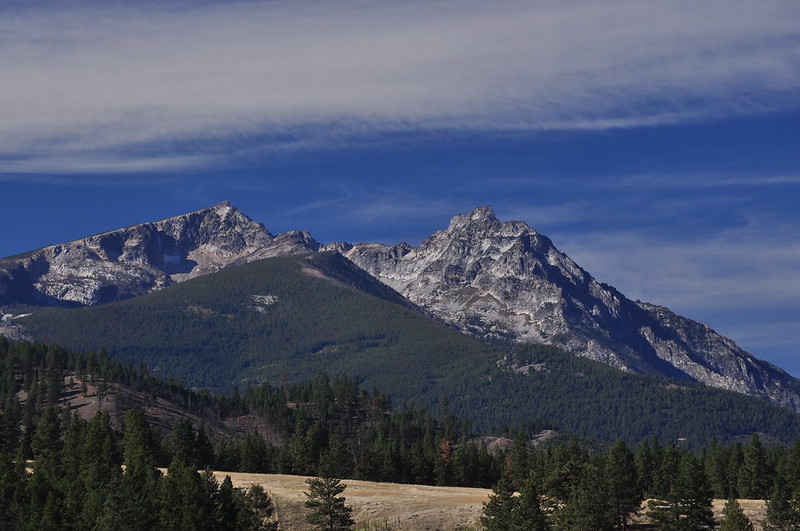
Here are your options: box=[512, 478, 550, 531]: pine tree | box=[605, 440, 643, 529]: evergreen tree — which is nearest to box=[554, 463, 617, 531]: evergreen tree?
box=[605, 440, 643, 529]: evergreen tree

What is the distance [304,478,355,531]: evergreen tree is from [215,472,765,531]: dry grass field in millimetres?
4448

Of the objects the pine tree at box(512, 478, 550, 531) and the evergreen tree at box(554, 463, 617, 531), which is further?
the evergreen tree at box(554, 463, 617, 531)

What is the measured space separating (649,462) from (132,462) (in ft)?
267

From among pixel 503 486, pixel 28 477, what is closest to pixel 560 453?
pixel 503 486

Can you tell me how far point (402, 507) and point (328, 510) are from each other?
14.5 meters

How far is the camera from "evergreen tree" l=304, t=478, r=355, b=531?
478ft

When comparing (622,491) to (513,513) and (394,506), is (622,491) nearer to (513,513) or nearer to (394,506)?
(513,513)

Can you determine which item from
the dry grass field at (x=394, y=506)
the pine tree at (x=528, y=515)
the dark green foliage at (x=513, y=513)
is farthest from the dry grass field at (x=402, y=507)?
the pine tree at (x=528, y=515)

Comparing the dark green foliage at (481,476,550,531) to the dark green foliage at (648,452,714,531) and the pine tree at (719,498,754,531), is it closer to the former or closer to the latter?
the dark green foliage at (648,452,714,531)

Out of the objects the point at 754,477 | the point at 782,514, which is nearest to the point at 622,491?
the point at 782,514

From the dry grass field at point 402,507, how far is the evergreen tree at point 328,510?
445 cm

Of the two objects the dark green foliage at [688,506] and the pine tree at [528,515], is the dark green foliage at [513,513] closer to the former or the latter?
the pine tree at [528,515]

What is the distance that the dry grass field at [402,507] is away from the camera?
152625mm

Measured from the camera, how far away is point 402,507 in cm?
15738
